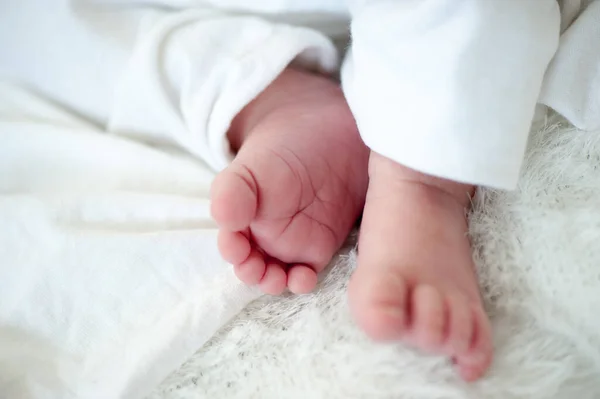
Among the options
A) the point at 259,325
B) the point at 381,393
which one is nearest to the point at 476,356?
the point at 381,393

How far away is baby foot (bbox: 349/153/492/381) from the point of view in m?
0.39

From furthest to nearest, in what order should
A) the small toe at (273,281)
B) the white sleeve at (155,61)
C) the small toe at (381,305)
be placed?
the white sleeve at (155,61), the small toe at (273,281), the small toe at (381,305)

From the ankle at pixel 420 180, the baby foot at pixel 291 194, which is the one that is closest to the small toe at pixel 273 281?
the baby foot at pixel 291 194

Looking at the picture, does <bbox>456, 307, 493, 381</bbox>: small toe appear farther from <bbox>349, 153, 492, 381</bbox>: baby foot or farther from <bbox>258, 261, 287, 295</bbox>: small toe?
<bbox>258, 261, 287, 295</bbox>: small toe

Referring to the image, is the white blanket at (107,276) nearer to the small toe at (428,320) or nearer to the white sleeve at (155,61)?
the white sleeve at (155,61)

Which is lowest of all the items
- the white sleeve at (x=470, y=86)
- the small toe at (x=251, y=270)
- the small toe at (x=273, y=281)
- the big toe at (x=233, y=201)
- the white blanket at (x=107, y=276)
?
the white blanket at (x=107, y=276)

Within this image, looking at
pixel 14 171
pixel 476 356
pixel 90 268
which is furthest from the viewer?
pixel 14 171

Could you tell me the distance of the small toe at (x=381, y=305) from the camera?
1.27ft

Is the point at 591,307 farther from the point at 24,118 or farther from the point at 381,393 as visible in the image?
the point at 24,118

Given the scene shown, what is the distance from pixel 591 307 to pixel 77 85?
0.58 m

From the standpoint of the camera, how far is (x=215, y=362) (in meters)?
0.48

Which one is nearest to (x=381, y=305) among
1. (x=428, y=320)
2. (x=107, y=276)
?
(x=428, y=320)

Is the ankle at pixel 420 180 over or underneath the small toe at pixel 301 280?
over

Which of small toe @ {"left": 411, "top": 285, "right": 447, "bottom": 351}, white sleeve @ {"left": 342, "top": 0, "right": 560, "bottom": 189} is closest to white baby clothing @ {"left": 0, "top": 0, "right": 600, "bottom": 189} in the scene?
white sleeve @ {"left": 342, "top": 0, "right": 560, "bottom": 189}
